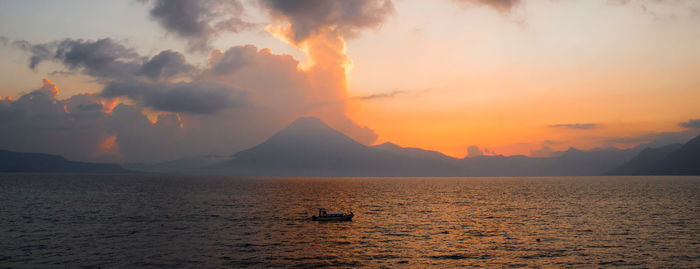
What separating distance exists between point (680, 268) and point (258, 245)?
5058 centimetres

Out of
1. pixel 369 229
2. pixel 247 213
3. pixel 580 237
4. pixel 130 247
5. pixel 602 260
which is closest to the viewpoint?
pixel 602 260

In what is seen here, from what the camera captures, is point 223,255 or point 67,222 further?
point 67,222

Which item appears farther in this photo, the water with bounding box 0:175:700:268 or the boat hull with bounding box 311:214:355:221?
the boat hull with bounding box 311:214:355:221

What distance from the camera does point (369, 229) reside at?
76000mm

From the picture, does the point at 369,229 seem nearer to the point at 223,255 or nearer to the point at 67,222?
the point at 223,255

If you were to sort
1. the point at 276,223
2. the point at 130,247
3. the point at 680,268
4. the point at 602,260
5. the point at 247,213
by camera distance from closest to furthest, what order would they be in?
the point at 680,268, the point at 602,260, the point at 130,247, the point at 276,223, the point at 247,213

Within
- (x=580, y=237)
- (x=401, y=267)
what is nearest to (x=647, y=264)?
(x=580, y=237)

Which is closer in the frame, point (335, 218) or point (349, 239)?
point (349, 239)

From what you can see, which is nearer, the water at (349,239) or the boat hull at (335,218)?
the water at (349,239)

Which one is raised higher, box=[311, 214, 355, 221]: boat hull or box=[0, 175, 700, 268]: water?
box=[311, 214, 355, 221]: boat hull

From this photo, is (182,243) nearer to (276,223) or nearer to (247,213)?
(276,223)

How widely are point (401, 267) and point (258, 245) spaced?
21942 mm

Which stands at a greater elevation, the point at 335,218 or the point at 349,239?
the point at 335,218

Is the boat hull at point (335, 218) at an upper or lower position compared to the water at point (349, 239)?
upper
